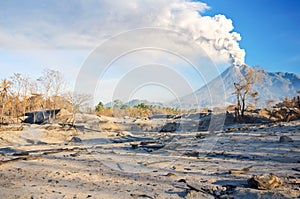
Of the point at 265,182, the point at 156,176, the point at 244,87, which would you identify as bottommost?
the point at 156,176

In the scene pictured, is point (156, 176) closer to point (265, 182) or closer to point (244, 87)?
point (265, 182)

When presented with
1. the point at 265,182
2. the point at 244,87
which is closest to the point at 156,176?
the point at 265,182

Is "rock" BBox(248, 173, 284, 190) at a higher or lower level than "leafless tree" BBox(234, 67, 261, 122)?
lower

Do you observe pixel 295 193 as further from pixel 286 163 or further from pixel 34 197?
pixel 34 197

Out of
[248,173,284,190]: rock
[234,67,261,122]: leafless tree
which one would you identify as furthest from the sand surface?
[234,67,261,122]: leafless tree

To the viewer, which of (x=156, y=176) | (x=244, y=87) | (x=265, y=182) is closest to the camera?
(x=265, y=182)

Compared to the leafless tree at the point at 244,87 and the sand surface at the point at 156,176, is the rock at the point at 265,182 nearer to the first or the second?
the sand surface at the point at 156,176

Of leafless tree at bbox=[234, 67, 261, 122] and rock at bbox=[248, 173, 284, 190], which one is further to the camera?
leafless tree at bbox=[234, 67, 261, 122]

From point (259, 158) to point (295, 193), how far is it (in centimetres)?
373

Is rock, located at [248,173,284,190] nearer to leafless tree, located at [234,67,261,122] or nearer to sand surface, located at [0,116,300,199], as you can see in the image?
sand surface, located at [0,116,300,199]

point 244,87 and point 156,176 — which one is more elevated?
point 244,87

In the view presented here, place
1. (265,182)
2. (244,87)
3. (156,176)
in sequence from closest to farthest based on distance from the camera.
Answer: (265,182)
(156,176)
(244,87)

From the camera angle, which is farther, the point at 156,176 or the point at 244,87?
the point at 244,87

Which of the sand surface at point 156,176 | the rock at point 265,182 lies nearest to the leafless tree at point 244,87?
the sand surface at point 156,176
